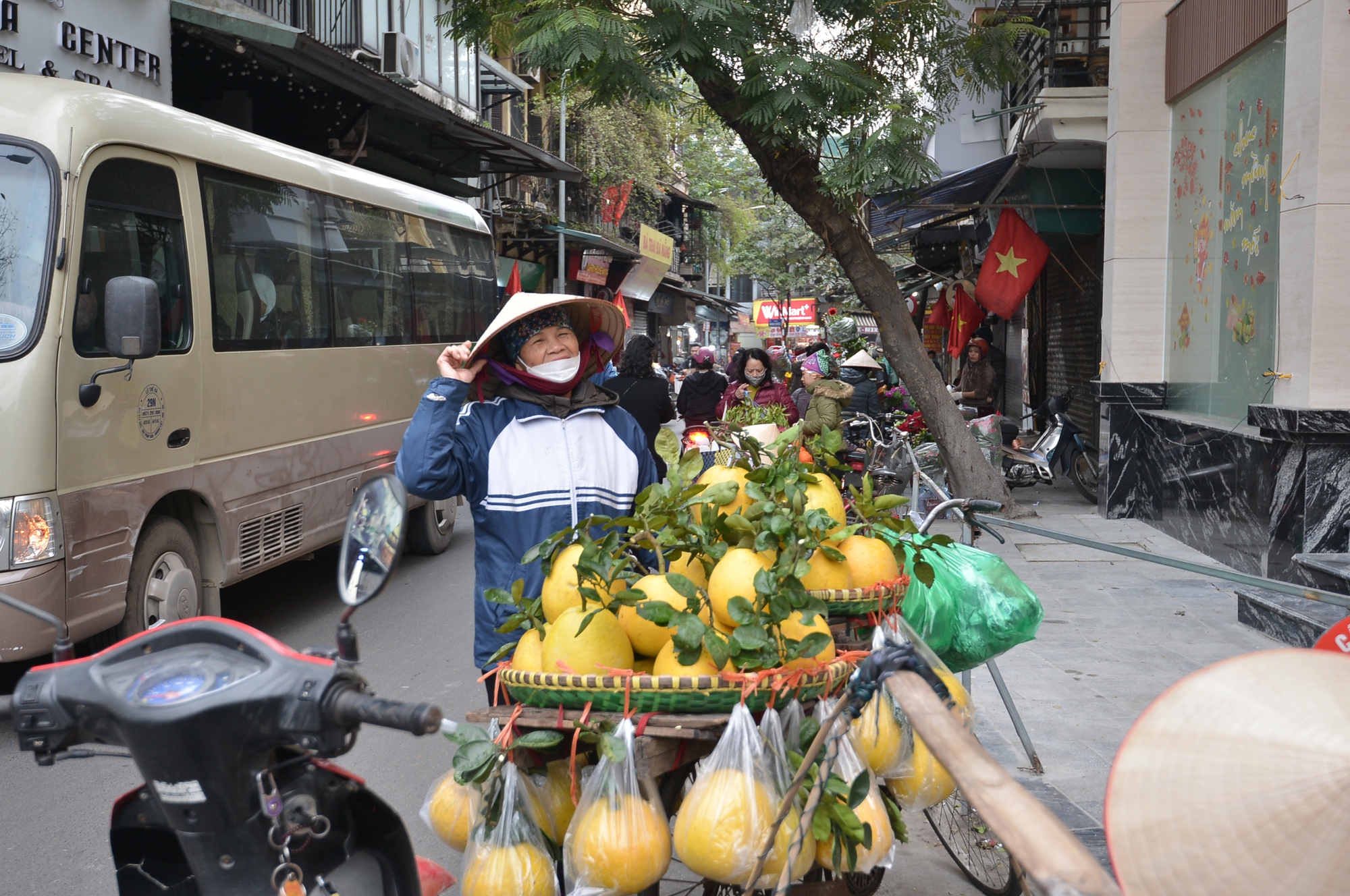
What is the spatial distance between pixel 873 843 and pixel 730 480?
0.95 meters

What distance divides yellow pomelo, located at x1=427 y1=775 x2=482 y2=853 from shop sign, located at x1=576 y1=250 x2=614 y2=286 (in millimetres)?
23404


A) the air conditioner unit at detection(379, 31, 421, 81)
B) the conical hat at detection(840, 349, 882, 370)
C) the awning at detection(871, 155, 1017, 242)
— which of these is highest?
the air conditioner unit at detection(379, 31, 421, 81)

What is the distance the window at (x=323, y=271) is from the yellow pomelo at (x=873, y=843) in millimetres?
5006

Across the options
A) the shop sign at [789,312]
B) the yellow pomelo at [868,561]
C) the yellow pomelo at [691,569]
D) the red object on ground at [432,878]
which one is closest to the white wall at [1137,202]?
the yellow pomelo at [868,561]

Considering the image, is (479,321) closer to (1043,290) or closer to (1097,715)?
(1097,715)

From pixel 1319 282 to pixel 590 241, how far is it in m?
17.5

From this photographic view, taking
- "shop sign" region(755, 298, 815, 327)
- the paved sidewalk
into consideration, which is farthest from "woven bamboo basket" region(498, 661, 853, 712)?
"shop sign" region(755, 298, 815, 327)

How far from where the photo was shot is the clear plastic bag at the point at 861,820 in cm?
211

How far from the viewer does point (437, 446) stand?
309cm

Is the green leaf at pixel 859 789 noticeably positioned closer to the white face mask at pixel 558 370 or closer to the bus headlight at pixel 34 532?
the white face mask at pixel 558 370

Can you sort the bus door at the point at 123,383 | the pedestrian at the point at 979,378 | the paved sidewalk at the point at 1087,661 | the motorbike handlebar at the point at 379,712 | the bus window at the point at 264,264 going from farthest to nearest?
the pedestrian at the point at 979,378 → the bus window at the point at 264,264 → the bus door at the point at 123,383 → the paved sidewalk at the point at 1087,661 → the motorbike handlebar at the point at 379,712

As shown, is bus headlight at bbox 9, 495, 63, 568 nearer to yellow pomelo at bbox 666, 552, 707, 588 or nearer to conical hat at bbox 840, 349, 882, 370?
yellow pomelo at bbox 666, 552, 707, 588

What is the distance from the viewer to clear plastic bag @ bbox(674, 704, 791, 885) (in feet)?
6.63

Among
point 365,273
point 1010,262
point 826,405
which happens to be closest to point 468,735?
point 365,273
